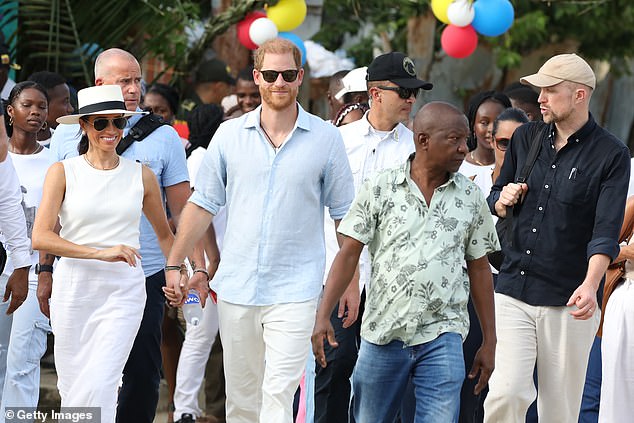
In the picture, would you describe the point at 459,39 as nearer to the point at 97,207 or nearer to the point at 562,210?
the point at 562,210

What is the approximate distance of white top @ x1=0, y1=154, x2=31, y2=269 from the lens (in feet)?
22.3

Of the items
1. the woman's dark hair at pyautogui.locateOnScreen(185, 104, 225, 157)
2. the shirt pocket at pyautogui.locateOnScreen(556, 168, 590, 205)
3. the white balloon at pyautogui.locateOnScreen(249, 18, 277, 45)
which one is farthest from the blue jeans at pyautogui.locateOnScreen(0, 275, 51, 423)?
the white balloon at pyautogui.locateOnScreen(249, 18, 277, 45)

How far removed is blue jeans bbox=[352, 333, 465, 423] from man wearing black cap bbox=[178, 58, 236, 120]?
6.68 meters

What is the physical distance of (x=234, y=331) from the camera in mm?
6469

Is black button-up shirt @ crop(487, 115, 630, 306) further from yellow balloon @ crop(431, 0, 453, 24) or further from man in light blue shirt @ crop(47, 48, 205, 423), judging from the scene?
yellow balloon @ crop(431, 0, 453, 24)

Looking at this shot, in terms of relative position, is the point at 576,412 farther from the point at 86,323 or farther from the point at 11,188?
the point at 11,188

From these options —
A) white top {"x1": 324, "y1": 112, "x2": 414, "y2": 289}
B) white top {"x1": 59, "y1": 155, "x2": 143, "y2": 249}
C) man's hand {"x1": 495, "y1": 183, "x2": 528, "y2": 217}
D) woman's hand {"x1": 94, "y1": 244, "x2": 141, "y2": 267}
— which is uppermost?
white top {"x1": 324, "y1": 112, "x2": 414, "y2": 289}

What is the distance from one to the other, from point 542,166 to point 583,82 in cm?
52

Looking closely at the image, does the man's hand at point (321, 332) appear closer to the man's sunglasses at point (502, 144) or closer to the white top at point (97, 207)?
the white top at point (97, 207)

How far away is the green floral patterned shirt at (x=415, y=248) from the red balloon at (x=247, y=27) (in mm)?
6652

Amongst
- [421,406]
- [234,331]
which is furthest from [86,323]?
[421,406]

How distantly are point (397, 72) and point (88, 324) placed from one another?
8.09ft

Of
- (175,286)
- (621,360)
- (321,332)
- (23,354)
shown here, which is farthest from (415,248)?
(23,354)

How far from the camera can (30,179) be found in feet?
25.1
